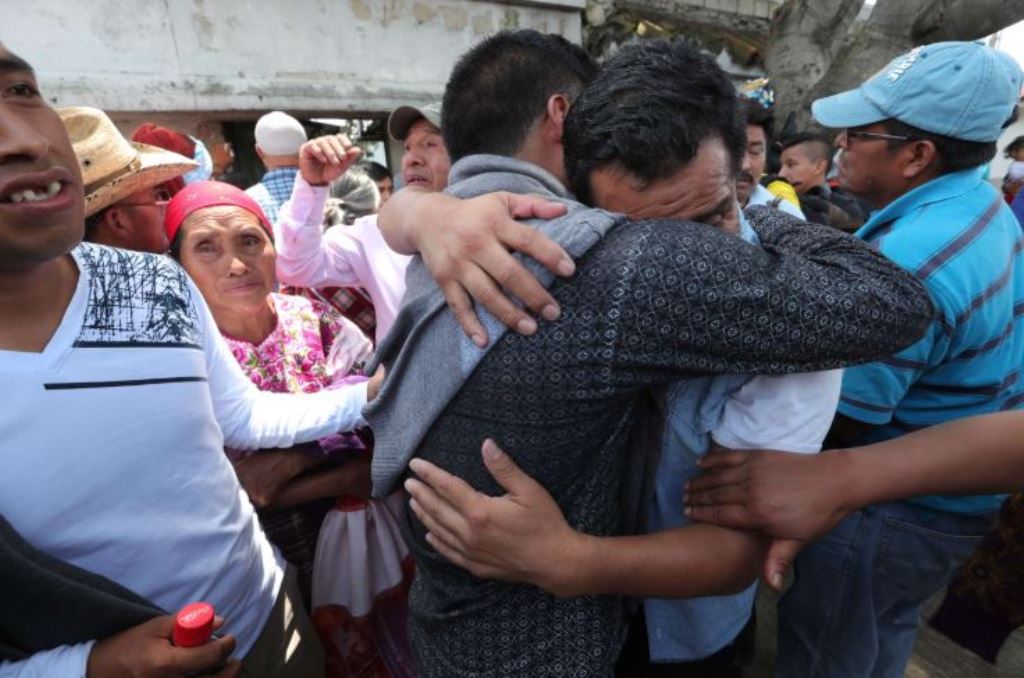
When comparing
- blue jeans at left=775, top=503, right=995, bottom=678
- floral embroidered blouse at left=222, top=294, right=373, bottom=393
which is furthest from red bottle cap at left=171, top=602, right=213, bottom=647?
blue jeans at left=775, top=503, right=995, bottom=678

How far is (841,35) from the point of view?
6.78 metres

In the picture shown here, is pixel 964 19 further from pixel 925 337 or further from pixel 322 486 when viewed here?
pixel 322 486

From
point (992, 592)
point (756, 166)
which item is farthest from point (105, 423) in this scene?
point (992, 592)

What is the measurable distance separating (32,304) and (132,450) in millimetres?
347

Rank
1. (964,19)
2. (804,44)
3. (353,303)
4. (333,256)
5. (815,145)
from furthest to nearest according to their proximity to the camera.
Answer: (804,44)
(964,19)
(815,145)
(353,303)
(333,256)

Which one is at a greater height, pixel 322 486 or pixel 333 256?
pixel 333 256

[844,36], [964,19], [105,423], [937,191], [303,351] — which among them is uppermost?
[964,19]

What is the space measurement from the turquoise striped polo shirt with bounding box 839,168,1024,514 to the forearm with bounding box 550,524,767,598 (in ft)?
2.56

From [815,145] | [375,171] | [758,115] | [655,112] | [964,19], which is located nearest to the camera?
[655,112]

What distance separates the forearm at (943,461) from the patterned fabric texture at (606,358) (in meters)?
0.35

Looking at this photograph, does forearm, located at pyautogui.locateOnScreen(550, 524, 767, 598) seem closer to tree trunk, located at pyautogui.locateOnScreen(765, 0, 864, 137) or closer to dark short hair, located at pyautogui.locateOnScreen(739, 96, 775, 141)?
dark short hair, located at pyautogui.locateOnScreen(739, 96, 775, 141)

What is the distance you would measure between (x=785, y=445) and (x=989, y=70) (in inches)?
58.4

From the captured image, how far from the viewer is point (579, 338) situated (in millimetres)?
874

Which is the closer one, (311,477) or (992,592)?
(311,477)
